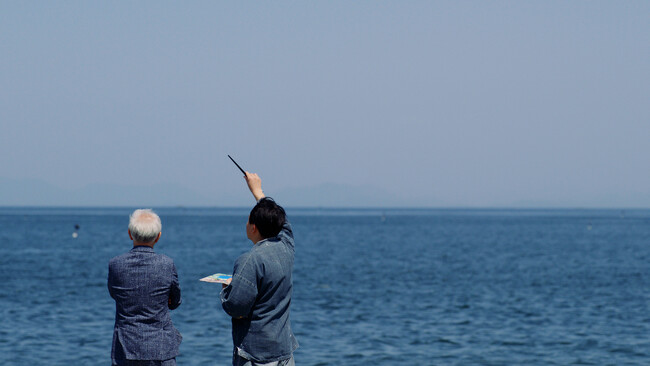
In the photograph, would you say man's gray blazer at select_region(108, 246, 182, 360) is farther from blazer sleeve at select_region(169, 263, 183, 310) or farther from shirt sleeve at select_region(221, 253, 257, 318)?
shirt sleeve at select_region(221, 253, 257, 318)

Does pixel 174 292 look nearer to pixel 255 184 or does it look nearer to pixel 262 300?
pixel 262 300

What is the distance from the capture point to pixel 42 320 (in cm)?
A: 2620

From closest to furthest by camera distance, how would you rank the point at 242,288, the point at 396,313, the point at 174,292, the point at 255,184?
the point at 242,288, the point at 174,292, the point at 255,184, the point at 396,313

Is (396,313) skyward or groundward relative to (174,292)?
groundward

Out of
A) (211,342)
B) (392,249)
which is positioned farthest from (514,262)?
(211,342)

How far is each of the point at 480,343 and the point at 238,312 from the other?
1819 cm

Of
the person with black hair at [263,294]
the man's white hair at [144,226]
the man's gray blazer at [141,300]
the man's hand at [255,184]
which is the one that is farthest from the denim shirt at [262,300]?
the man's white hair at [144,226]

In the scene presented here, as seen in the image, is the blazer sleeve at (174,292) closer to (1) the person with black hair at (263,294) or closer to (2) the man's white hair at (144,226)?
(2) the man's white hair at (144,226)

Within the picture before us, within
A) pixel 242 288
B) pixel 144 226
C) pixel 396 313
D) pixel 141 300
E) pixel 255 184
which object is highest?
pixel 255 184

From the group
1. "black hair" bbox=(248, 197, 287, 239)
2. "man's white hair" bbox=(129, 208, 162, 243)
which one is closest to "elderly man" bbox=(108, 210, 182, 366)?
"man's white hair" bbox=(129, 208, 162, 243)

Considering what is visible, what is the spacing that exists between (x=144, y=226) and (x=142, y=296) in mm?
580

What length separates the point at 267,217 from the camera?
562 cm

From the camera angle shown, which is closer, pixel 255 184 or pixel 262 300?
pixel 262 300

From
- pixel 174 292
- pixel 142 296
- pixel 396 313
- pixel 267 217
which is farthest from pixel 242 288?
pixel 396 313
